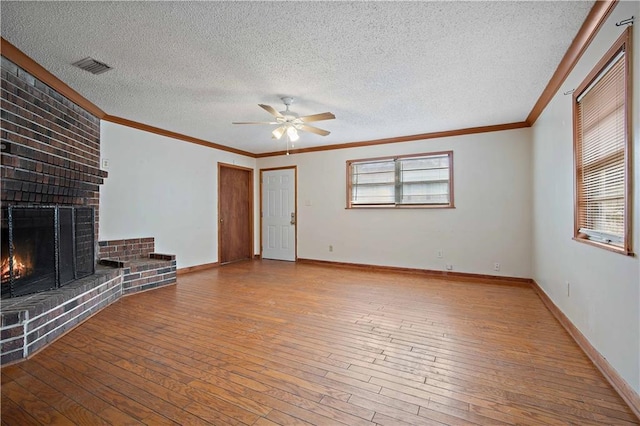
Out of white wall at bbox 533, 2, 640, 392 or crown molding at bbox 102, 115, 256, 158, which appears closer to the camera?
white wall at bbox 533, 2, 640, 392

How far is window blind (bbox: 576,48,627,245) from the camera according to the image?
1891 mm

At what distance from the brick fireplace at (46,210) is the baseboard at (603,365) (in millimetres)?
3908

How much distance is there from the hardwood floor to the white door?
117 inches

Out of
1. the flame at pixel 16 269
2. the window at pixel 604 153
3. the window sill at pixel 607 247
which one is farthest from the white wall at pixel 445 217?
the flame at pixel 16 269

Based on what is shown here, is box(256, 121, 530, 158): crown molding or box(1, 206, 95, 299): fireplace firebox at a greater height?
box(256, 121, 530, 158): crown molding

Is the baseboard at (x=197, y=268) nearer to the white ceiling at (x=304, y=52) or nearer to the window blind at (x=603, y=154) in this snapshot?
the white ceiling at (x=304, y=52)

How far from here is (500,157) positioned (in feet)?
15.1

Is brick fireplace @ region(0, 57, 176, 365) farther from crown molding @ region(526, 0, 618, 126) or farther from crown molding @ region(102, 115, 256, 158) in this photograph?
crown molding @ region(526, 0, 618, 126)

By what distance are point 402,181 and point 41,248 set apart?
4.84 meters

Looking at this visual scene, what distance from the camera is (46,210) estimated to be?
9.27ft

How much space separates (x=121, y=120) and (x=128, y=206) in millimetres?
1206

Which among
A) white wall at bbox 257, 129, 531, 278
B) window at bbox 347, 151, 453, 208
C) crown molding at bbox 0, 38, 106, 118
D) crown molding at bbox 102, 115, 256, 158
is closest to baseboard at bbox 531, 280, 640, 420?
white wall at bbox 257, 129, 531, 278

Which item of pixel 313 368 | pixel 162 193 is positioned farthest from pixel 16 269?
pixel 313 368

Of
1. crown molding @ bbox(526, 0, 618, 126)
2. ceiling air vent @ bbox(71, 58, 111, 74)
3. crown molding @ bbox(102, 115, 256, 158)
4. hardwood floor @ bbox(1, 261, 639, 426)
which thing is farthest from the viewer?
crown molding @ bbox(102, 115, 256, 158)
